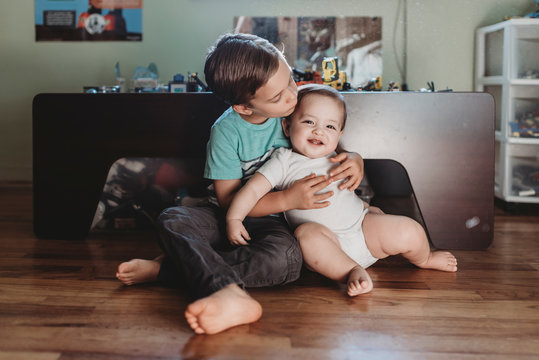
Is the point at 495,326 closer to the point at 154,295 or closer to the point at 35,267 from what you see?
the point at 154,295

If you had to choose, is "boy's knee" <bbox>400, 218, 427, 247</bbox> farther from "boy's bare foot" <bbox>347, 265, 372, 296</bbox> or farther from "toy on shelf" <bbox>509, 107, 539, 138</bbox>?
"toy on shelf" <bbox>509, 107, 539, 138</bbox>

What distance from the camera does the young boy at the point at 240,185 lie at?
975 millimetres

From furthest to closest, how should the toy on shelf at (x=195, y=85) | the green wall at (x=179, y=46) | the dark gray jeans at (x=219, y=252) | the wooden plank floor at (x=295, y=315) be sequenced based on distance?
the green wall at (x=179, y=46) → the toy on shelf at (x=195, y=85) → the dark gray jeans at (x=219, y=252) → the wooden plank floor at (x=295, y=315)

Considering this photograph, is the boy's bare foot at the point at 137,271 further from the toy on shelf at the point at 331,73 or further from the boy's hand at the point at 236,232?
the toy on shelf at the point at 331,73

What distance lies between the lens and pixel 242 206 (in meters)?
1.02

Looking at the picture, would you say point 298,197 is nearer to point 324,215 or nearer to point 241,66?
point 324,215

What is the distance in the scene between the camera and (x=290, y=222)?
1.13 m

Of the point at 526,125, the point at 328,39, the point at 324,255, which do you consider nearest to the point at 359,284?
the point at 324,255

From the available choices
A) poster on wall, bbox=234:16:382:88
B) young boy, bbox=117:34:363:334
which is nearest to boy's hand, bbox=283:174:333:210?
young boy, bbox=117:34:363:334

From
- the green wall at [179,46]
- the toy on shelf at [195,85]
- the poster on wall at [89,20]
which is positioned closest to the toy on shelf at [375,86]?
the toy on shelf at [195,85]

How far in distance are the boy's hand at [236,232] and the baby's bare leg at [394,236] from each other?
0.27 meters

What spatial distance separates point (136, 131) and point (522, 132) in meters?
1.33

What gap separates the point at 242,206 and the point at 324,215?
182 millimetres

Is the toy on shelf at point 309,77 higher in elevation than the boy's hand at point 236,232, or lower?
higher
